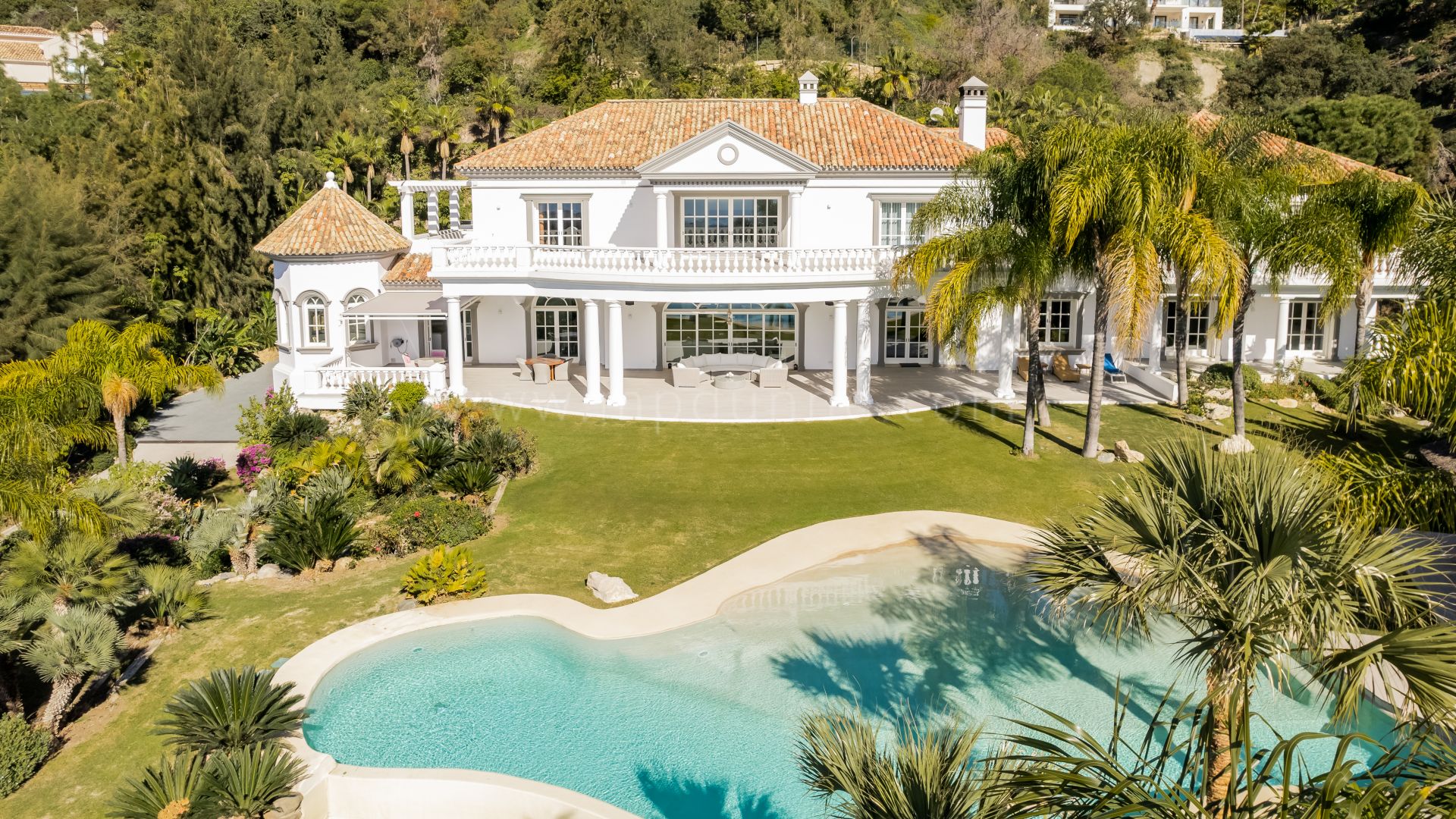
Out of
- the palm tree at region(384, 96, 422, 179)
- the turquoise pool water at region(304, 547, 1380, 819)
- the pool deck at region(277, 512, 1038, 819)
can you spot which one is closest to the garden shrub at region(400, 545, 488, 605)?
the pool deck at region(277, 512, 1038, 819)

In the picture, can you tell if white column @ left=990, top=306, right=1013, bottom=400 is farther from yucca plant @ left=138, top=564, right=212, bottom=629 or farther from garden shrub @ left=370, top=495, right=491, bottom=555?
yucca plant @ left=138, top=564, right=212, bottom=629

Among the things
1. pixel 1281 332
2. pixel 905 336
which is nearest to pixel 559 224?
pixel 905 336

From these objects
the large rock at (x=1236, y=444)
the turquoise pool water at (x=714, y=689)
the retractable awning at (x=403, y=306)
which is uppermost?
the retractable awning at (x=403, y=306)

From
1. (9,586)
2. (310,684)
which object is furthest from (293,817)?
(9,586)

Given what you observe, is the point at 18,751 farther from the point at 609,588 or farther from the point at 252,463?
the point at 252,463

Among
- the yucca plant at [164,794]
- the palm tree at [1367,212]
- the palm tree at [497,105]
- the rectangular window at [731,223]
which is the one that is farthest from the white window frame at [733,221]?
the palm tree at [497,105]

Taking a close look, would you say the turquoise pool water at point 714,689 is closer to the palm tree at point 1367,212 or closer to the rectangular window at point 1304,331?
the palm tree at point 1367,212
